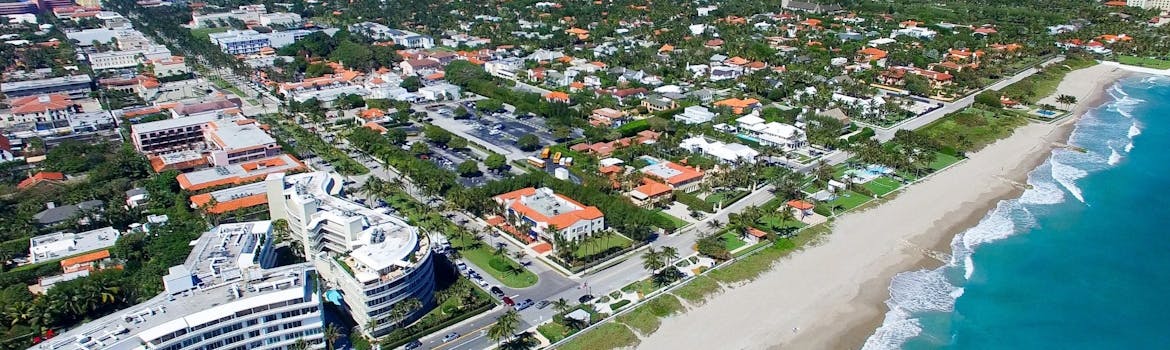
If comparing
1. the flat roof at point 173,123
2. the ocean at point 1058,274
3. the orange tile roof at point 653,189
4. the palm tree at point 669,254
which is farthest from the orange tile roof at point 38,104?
the ocean at point 1058,274

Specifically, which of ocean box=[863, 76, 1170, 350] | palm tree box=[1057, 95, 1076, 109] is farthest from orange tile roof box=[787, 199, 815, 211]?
palm tree box=[1057, 95, 1076, 109]

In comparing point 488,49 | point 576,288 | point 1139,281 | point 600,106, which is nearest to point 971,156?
point 1139,281

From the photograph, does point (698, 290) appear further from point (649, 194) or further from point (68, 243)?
point (68, 243)

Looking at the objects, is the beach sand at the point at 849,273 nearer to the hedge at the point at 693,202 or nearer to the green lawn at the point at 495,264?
the hedge at the point at 693,202

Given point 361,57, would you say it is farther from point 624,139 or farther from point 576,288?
point 576,288

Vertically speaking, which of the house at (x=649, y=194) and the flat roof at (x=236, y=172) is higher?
the house at (x=649, y=194)

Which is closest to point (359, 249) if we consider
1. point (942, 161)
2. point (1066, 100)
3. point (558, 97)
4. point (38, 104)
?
point (558, 97)

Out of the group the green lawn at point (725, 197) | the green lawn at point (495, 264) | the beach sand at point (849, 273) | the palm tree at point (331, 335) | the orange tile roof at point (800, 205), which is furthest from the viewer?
the green lawn at point (725, 197)

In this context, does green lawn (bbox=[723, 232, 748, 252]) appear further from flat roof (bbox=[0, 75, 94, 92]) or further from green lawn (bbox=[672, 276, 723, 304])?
flat roof (bbox=[0, 75, 94, 92])
